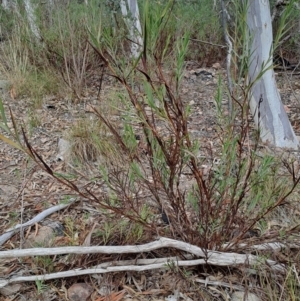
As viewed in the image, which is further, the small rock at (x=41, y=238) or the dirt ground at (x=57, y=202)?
the small rock at (x=41, y=238)

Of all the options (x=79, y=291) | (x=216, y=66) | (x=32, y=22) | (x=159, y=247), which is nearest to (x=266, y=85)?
(x=216, y=66)

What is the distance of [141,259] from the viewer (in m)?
1.65

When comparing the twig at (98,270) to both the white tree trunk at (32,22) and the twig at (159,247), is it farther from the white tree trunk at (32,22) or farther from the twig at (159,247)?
the white tree trunk at (32,22)

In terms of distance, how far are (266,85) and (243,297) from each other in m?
1.99

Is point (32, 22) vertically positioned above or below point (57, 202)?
above

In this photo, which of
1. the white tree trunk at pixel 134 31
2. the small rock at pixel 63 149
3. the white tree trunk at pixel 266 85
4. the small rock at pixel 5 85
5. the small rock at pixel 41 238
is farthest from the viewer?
the small rock at pixel 5 85

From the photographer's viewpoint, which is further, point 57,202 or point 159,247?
point 57,202

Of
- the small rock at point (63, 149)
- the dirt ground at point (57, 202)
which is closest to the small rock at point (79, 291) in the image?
the dirt ground at point (57, 202)

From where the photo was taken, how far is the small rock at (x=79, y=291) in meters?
1.56

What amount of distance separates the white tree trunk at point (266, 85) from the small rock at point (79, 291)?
1.91 metres

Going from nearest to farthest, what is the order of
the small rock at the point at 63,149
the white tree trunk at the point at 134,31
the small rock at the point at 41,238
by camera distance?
1. the white tree trunk at the point at 134,31
2. the small rock at the point at 41,238
3. the small rock at the point at 63,149

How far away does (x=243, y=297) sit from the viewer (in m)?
1.53

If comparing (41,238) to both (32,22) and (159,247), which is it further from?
(32,22)

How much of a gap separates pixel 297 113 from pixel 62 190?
2426 mm
